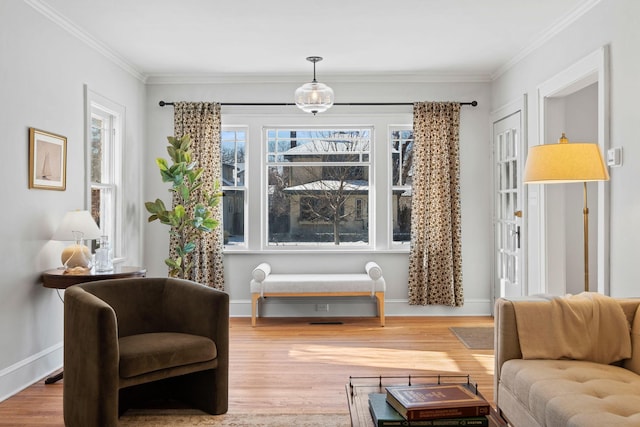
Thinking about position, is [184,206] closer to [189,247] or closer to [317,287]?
[189,247]

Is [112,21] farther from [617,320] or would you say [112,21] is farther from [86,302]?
[617,320]

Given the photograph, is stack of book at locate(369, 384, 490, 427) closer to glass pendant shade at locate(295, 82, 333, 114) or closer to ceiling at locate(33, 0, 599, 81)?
ceiling at locate(33, 0, 599, 81)

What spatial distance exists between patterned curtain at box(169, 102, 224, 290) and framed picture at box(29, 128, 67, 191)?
1791 mm

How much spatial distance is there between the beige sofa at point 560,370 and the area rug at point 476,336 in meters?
1.92

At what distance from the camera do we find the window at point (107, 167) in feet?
16.1

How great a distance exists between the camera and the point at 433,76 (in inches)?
231

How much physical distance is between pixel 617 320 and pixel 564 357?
0.32m

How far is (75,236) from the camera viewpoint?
12.6ft

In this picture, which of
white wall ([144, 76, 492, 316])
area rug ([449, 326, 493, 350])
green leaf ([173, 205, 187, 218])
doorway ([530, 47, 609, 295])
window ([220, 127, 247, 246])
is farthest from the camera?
window ([220, 127, 247, 246])

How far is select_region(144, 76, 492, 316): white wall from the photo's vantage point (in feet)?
19.4

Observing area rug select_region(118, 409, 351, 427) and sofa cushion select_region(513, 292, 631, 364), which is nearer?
sofa cushion select_region(513, 292, 631, 364)

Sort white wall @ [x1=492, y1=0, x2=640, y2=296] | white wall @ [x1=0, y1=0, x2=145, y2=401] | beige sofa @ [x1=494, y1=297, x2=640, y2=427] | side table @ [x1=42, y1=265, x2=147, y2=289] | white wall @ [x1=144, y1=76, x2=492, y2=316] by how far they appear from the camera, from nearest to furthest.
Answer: beige sofa @ [x1=494, y1=297, x2=640, y2=427]
white wall @ [x1=492, y1=0, x2=640, y2=296]
white wall @ [x1=0, y1=0, x2=145, y2=401]
side table @ [x1=42, y1=265, x2=147, y2=289]
white wall @ [x1=144, y1=76, x2=492, y2=316]

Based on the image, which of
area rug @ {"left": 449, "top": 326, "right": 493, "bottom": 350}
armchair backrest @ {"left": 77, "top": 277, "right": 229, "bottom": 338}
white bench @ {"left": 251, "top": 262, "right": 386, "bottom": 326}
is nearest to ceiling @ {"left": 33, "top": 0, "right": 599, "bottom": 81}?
armchair backrest @ {"left": 77, "top": 277, "right": 229, "bottom": 338}

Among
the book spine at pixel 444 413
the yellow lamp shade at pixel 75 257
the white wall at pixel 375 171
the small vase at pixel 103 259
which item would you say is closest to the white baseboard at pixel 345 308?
the white wall at pixel 375 171
